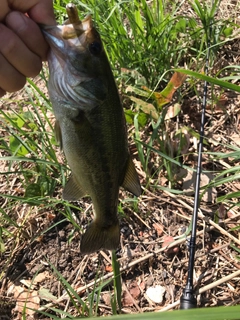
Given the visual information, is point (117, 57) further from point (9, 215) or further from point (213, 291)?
point (213, 291)

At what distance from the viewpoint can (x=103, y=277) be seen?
8.44 ft

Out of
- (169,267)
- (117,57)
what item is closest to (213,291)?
(169,267)

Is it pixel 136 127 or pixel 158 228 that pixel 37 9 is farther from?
pixel 158 228

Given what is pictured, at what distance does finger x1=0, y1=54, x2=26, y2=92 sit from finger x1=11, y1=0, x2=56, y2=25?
243 mm

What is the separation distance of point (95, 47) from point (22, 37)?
34 cm

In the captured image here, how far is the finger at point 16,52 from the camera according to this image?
180 cm

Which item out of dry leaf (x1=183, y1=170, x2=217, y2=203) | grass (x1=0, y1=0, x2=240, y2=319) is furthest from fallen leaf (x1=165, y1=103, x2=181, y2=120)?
dry leaf (x1=183, y1=170, x2=217, y2=203)

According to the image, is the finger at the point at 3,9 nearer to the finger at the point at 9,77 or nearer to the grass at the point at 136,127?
→ the finger at the point at 9,77

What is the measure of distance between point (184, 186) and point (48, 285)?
1.16m

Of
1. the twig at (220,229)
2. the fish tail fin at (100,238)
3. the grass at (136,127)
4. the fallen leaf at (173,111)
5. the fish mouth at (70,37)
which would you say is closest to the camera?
the fish mouth at (70,37)

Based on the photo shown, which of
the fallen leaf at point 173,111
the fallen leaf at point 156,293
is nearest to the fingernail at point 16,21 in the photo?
the fallen leaf at point 173,111

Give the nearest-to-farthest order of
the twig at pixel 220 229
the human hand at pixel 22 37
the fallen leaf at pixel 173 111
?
the human hand at pixel 22 37 → the twig at pixel 220 229 → the fallen leaf at pixel 173 111

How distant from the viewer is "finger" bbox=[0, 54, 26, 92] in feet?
6.14

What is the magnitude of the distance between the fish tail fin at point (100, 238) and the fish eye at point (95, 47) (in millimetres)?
869
